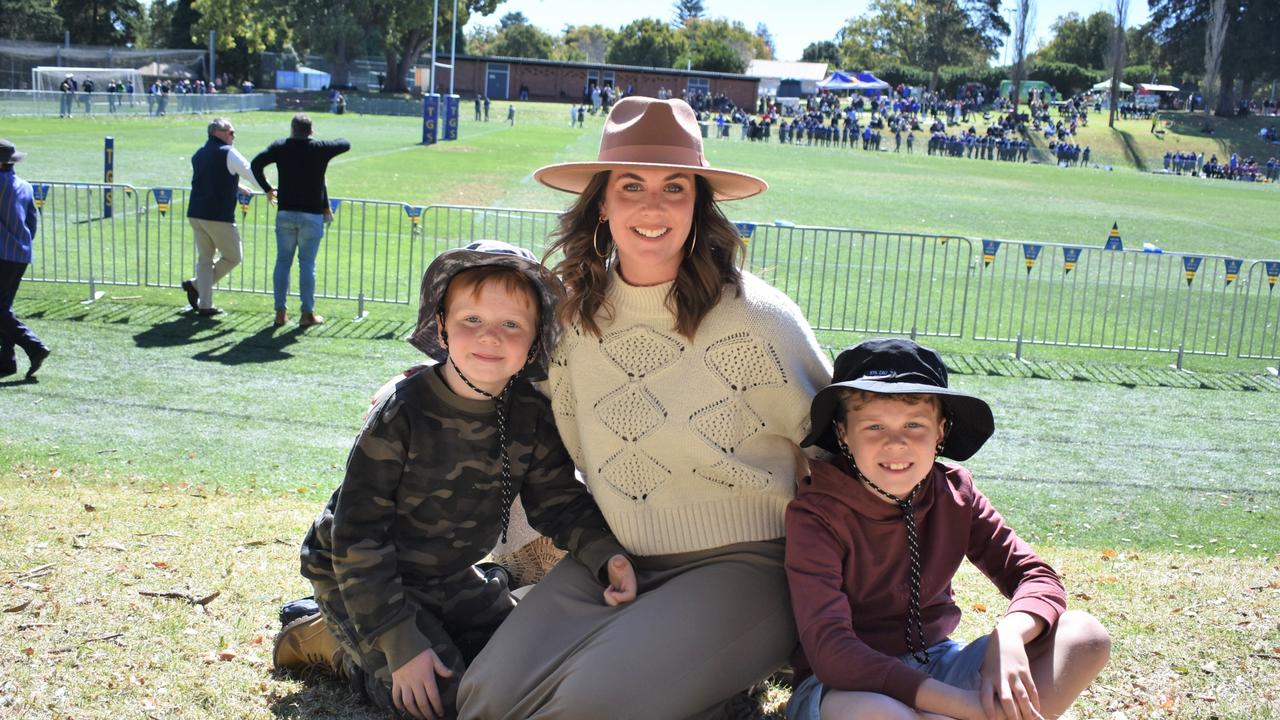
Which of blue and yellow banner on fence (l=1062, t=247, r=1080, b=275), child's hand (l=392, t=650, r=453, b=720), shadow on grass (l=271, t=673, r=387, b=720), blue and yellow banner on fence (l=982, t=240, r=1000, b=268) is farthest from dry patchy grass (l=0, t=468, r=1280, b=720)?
blue and yellow banner on fence (l=1062, t=247, r=1080, b=275)

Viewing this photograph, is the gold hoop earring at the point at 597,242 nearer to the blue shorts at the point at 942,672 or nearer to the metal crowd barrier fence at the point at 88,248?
the blue shorts at the point at 942,672

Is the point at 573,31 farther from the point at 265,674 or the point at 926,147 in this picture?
the point at 265,674

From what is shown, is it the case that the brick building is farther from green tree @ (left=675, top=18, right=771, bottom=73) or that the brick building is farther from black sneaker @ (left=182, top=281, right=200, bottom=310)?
black sneaker @ (left=182, top=281, right=200, bottom=310)

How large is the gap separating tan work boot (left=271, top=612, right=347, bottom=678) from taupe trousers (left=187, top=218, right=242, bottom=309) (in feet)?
29.0

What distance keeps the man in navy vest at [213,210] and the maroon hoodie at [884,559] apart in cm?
978

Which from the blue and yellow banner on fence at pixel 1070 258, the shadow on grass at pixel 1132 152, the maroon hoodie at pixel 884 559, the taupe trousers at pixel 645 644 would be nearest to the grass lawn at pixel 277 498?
the taupe trousers at pixel 645 644

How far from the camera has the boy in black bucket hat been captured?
300cm

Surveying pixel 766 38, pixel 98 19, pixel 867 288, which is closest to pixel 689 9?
pixel 766 38

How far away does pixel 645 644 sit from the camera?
3156 mm

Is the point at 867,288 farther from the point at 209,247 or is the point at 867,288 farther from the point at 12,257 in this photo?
the point at 12,257

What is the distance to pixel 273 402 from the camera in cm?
889

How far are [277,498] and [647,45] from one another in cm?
11420

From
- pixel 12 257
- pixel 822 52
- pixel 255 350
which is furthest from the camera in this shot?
pixel 822 52

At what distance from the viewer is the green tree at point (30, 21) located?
252 ft
